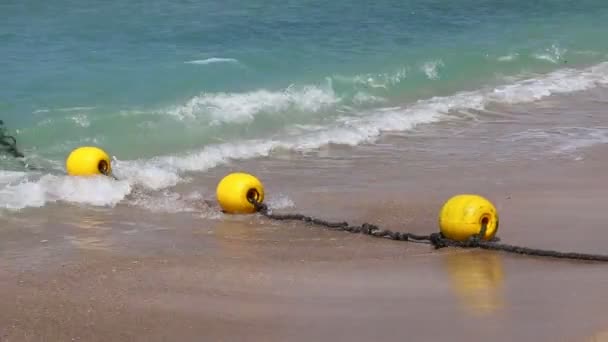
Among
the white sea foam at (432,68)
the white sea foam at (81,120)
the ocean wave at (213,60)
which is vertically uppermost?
the ocean wave at (213,60)

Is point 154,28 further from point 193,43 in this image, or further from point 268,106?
point 268,106

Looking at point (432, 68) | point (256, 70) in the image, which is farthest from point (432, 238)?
point (432, 68)

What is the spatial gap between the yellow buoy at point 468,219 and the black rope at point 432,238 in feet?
0.14

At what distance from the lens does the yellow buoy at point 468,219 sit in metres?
7.88

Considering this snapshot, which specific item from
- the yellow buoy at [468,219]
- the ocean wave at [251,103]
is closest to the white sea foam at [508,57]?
the ocean wave at [251,103]

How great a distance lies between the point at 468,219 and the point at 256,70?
969 cm

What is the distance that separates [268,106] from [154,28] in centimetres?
663

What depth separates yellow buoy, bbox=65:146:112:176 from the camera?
32.9 ft

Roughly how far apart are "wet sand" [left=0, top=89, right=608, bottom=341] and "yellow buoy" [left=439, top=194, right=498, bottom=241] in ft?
0.57

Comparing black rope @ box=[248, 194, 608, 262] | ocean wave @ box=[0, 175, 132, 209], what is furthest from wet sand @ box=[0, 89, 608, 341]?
ocean wave @ box=[0, 175, 132, 209]

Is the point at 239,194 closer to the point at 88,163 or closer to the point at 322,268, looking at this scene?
the point at 322,268

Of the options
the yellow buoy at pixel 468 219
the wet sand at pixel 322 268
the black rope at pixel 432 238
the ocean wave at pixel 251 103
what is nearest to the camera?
the wet sand at pixel 322 268

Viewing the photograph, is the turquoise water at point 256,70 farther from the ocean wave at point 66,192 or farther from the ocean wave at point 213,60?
the ocean wave at point 66,192

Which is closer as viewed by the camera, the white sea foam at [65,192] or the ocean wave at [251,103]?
the white sea foam at [65,192]
